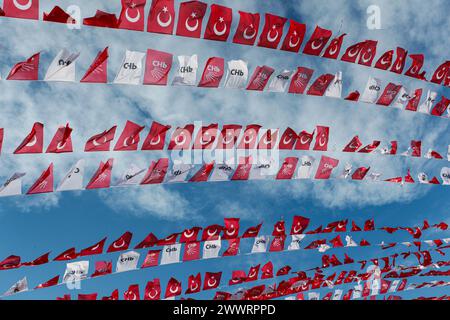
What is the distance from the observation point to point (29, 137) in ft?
29.9

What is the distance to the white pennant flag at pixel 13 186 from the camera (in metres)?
8.98

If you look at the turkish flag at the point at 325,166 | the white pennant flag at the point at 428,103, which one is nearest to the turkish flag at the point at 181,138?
the turkish flag at the point at 325,166

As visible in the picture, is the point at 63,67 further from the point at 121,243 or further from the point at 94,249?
the point at 121,243

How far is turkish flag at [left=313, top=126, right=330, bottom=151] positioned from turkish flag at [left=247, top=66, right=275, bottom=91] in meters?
3.59

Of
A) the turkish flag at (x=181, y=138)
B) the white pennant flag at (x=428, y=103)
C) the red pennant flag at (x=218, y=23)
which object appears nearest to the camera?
the red pennant flag at (x=218, y=23)

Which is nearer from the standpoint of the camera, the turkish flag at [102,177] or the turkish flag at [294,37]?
the turkish flag at [294,37]

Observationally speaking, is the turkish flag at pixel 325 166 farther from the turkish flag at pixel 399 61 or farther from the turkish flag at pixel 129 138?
the turkish flag at pixel 129 138

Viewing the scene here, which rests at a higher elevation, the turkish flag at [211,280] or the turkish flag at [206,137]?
the turkish flag at [206,137]

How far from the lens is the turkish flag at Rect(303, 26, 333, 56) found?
32.9 feet

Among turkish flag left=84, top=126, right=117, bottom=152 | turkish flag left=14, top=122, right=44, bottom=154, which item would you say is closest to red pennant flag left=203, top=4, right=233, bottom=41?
turkish flag left=84, top=126, right=117, bottom=152

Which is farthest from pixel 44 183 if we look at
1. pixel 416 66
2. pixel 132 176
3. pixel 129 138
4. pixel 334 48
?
pixel 416 66

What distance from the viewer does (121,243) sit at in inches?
533

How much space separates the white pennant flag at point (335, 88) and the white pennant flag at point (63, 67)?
24.8ft

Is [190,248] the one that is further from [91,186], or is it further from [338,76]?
[338,76]
